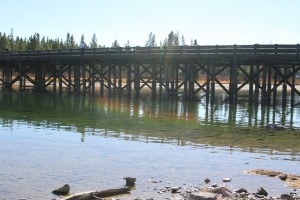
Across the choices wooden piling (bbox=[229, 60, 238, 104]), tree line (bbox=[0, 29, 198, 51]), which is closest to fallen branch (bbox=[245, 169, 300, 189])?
wooden piling (bbox=[229, 60, 238, 104])

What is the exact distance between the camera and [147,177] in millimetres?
11188

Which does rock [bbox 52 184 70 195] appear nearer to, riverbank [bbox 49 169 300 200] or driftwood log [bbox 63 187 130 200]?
riverbank [bbox 49 169 300 200]

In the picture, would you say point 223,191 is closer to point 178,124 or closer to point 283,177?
point 283,177

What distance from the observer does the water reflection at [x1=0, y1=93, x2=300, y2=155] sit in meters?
16.7

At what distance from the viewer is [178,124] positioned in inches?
856

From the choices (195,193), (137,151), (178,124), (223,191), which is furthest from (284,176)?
(178,124)

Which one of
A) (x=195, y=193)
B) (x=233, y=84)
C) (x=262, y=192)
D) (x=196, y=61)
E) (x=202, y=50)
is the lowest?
(x=262, y=192)

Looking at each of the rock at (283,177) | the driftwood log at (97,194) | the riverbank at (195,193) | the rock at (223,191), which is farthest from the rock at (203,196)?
the rock at (283,177)

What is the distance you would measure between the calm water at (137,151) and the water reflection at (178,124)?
0.13ft

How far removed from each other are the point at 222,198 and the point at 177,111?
19.1 meters

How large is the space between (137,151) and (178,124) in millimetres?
7546

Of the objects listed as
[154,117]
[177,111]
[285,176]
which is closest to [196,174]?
[285,176]

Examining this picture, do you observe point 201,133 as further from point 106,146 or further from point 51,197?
point 51,197

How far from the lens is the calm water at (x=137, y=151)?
35.3 feet
